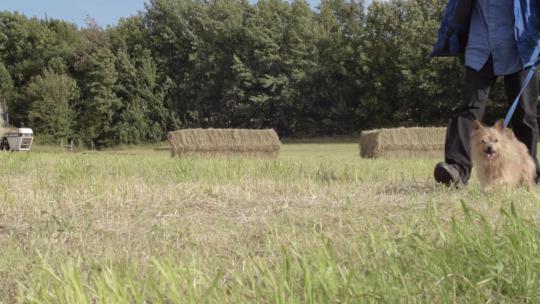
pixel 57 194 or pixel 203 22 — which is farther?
pixel 203 22

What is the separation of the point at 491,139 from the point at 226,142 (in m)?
15.3

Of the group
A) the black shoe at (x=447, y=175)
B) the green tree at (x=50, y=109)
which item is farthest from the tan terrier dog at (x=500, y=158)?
the green tree at (x=50, y=109)

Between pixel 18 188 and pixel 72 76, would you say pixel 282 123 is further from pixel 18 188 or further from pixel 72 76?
pixel 18 188

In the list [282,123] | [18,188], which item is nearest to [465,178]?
[18,188]

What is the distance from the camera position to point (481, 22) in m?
3.88

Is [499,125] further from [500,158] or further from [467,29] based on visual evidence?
[467,29]

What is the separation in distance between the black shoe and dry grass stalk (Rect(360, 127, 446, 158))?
14366 mm

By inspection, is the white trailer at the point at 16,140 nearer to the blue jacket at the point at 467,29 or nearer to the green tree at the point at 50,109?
the green tree at the point at 50,109

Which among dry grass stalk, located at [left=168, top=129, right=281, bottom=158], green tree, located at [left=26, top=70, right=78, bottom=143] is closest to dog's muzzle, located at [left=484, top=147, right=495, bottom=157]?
dry grass stalk, located at [left=168, top=129, right=281, bottom=158]

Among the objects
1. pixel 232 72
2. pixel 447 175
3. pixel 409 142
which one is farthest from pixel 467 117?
pixel 232 72

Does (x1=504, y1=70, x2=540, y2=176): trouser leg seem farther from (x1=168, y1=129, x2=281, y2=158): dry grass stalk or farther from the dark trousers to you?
(x1=168, y1=129, x2=281, y2=158): dry grass stalk

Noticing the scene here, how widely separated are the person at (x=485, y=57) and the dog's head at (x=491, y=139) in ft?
0.26

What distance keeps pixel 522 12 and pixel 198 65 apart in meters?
36.8

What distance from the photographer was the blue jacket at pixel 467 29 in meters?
3.66
